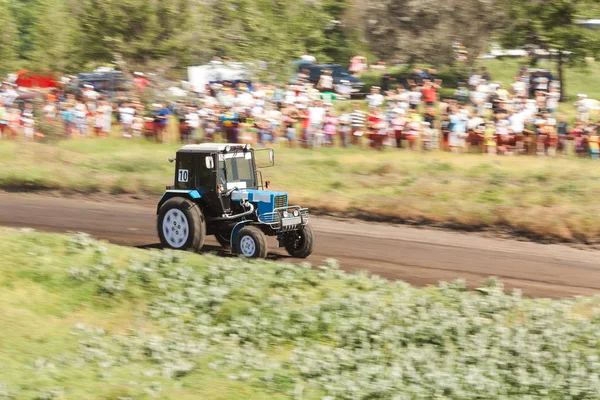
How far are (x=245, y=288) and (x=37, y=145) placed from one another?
14241mm

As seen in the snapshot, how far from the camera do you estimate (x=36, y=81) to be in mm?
30797

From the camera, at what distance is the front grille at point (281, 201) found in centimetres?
1347

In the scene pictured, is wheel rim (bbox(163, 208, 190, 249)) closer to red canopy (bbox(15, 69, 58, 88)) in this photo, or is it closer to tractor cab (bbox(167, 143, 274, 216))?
tractor cab (bbox(167, 143, 274, 216))

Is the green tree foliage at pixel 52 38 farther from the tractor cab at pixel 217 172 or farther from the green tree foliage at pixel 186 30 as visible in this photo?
the tractor cab at pixel 217 172

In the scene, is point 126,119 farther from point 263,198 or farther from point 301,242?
point 263,198

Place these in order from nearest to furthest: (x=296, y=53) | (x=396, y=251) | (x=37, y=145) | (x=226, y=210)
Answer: (x=226, y=210)
(x=396, y=251)
(x=37, y=145)
(x=296, y=53)

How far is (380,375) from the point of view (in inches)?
346

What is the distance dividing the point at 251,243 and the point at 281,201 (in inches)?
34.1

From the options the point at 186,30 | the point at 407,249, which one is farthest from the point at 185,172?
the point at 186,30

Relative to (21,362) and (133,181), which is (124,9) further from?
(21,362)

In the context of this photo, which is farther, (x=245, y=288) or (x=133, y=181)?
(x=133, y=181)

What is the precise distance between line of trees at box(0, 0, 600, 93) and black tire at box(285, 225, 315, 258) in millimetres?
15049

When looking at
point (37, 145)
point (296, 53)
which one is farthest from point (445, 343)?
point (296, 53)

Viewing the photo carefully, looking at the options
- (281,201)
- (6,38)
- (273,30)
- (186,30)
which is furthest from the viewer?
(6,38)
